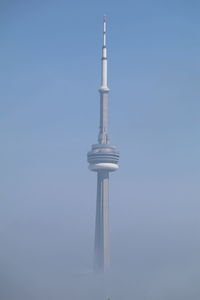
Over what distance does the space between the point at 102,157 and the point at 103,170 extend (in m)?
7.10

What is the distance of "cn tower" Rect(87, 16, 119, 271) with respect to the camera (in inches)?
7131

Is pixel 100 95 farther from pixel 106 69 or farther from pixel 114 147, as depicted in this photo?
pixel 114 147

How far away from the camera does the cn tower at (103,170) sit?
181125mm

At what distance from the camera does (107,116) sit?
630ft

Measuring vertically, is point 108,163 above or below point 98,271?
above

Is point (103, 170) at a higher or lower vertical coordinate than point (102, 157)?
lower

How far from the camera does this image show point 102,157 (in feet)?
594

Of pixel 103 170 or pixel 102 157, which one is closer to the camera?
pixel 102 157

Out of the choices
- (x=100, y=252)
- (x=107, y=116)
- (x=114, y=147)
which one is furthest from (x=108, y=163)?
(x=100, y=252)

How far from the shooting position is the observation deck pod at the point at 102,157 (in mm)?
180500

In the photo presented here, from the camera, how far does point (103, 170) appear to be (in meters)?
185

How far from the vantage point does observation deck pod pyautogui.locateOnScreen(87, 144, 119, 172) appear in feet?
592

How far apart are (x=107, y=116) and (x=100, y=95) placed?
10271mm

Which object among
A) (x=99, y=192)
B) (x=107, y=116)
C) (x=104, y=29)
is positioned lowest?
(x=99, y=192)
